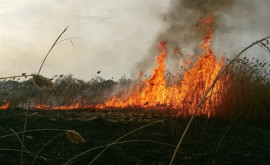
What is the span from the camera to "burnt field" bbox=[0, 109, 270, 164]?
3.27 meters

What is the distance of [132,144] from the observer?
3752 mm

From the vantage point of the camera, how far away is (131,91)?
966cm

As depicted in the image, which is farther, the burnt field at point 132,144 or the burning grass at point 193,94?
the burning grass at point 193,94

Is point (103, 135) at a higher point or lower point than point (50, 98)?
lower

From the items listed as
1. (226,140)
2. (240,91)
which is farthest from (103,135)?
(240,91)

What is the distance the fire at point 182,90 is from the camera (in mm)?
6219

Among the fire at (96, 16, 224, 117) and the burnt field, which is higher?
the fire at (96, 16, 224, 117)

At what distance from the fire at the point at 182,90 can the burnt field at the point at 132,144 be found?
0.85 m

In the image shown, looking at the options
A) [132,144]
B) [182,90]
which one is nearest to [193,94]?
[182,90]

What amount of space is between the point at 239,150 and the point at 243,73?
11.3 feet

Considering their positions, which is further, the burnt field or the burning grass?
the burning grass

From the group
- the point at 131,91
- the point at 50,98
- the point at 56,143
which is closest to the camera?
the point at 56,143

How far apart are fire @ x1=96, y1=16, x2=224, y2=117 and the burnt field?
2.78ft

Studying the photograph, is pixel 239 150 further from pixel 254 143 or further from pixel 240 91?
pixel 240 91
